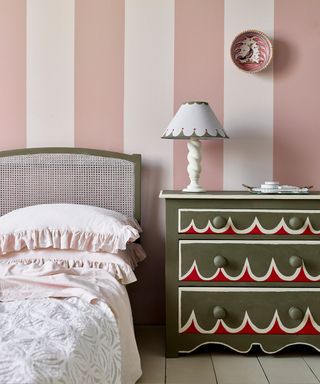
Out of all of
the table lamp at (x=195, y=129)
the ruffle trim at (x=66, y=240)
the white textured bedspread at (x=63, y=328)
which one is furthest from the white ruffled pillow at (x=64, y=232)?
the table lamp at (x=195, y=129)

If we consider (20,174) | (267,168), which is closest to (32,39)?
(20,174)

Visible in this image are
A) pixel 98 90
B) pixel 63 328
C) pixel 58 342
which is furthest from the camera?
pixel 98 90

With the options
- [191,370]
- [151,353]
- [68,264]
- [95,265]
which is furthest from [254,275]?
[68,264]

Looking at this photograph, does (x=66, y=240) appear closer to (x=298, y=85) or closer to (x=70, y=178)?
(x=70, y=178)

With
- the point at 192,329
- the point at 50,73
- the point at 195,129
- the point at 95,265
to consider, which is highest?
the point at 50,73

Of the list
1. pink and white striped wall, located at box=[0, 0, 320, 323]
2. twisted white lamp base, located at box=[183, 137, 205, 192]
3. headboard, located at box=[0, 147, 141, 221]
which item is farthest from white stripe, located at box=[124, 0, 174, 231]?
twisted white lamp base, located at box=[183, 137, 205, 192]

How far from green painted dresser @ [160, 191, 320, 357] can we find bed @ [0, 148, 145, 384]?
0.31 m

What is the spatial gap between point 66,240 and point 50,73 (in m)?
1.13

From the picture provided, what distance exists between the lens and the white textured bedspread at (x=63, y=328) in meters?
1.45

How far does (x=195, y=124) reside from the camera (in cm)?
275

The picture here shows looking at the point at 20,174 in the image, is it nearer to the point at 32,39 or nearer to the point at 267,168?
the point at 32,39

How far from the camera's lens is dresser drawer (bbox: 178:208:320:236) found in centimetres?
264

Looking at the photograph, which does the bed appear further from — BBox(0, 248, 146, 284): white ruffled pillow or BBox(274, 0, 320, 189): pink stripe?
BBox(274, 0, 320, 189): pink stripe

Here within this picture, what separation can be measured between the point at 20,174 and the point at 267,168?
1.44 metres
